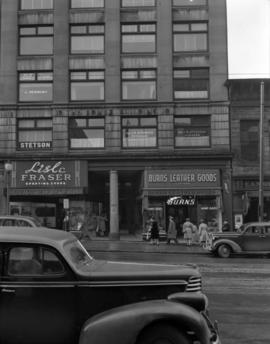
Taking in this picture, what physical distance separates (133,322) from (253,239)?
63.2 feet

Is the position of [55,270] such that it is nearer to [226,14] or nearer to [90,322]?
[90,322]

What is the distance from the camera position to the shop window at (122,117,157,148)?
35.7 metres

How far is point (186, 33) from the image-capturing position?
3656cm

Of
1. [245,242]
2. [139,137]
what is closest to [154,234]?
[245,242]

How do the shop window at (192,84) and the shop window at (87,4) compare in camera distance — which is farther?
the shop window at (87,4)

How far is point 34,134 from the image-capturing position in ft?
118

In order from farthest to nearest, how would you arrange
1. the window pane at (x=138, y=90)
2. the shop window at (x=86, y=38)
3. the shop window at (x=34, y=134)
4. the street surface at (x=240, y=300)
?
the shop window at (x=86, y=38) → the window pane at (x=138, y=90) → the shop window at (x=34, y=134) → the street surface at (x=240, y=300)

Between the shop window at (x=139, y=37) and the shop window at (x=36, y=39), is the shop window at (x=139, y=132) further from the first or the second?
the shop window at (x=36, y=39)

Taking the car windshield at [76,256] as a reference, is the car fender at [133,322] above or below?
below

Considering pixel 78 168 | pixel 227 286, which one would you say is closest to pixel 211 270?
pixel 227 286

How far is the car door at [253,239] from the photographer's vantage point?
23953mm

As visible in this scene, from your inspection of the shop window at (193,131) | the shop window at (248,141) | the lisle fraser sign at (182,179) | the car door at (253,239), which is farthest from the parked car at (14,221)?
the shop window at (248,141)

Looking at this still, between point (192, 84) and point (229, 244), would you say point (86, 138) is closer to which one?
point (192, 84)

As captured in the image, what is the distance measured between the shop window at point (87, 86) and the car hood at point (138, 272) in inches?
1201
